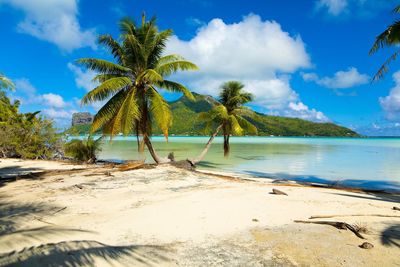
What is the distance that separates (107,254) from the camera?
393cm

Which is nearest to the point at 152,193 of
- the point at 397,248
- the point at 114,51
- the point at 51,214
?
the point at 51,214

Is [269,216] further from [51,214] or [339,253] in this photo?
[51,214]

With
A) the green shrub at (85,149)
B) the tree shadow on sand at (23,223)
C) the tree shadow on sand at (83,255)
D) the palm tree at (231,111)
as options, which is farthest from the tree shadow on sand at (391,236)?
the green shrub at (85,149)

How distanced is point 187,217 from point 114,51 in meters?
12.0

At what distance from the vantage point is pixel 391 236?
14.3 ft

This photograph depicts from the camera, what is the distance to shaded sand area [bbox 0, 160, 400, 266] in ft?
12.5

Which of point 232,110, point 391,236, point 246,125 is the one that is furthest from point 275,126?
point 391,236

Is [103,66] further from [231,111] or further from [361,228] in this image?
[361,228]

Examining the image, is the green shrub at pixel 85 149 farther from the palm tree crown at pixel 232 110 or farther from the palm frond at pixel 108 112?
the palm tree crown at pixel 232 110

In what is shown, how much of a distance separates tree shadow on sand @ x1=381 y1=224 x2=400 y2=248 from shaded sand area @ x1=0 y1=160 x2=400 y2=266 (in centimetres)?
1

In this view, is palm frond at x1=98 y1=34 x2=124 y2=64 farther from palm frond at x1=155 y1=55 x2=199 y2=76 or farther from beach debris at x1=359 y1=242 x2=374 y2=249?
beach debris at x1=359 y1=242 x2=374 y2=249

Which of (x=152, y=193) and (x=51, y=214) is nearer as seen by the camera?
(x=51, y=214)

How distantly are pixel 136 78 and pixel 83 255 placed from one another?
40.2 feet

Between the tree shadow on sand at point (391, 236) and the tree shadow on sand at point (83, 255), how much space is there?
3165 millimetres
